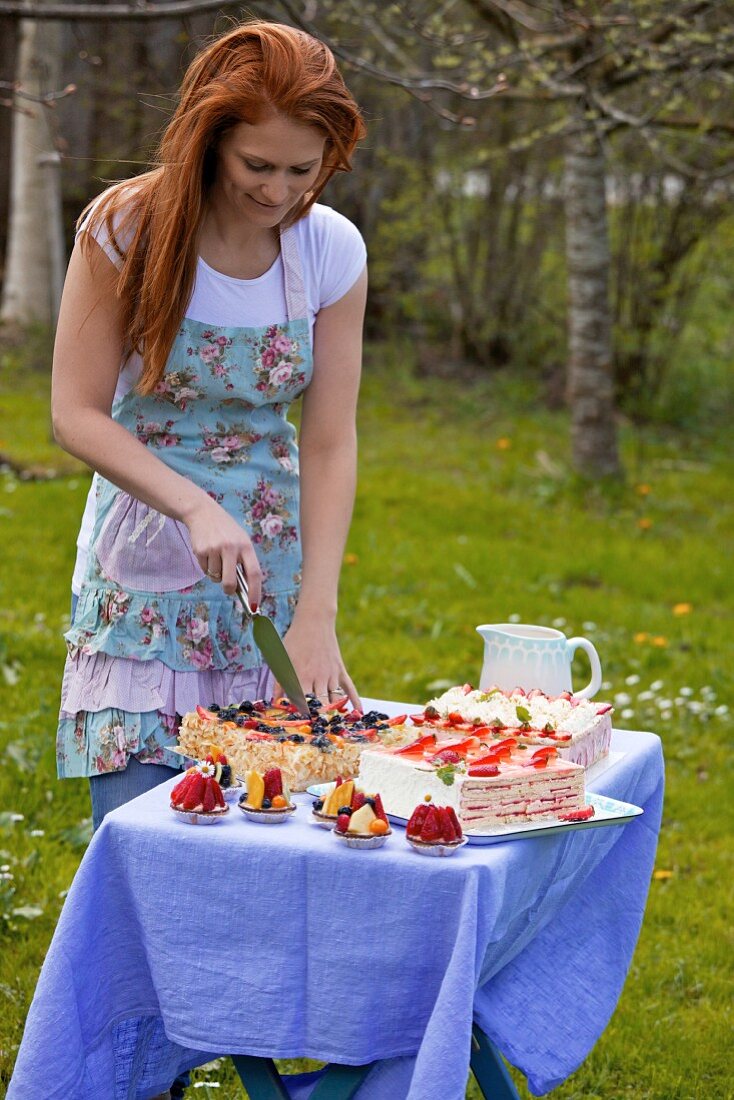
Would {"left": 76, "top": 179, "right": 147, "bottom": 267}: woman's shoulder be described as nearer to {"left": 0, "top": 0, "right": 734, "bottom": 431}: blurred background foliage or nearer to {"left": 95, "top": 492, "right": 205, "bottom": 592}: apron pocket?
{"left": 95, "top": 492, "right": 205, "bottom": 592}: apron pocket

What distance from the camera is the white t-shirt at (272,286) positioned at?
2367 millimetres

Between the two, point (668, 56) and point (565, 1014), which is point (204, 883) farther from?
point (668, 56)

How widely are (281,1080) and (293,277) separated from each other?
1.38m

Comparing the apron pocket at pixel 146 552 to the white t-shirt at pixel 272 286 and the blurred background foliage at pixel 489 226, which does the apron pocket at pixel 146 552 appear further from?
the blurred background foliage at pixel 489 226

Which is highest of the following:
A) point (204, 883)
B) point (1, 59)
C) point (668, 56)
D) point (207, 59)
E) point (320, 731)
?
point (1, 59)

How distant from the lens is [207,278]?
93.0 inches

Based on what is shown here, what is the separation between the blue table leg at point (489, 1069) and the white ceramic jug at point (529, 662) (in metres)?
→ 0.65

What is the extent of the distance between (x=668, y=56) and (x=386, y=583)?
9.96 ft

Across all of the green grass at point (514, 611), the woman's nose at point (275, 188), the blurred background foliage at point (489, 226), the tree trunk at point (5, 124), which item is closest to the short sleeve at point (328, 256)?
the woman's nose at point (275, 188)

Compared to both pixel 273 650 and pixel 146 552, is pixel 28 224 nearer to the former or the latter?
pixel 146 552

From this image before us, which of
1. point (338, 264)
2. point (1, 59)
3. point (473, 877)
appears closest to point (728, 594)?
point (338, 264)

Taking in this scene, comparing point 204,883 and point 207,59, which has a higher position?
point 207,59

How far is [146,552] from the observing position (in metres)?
2.39

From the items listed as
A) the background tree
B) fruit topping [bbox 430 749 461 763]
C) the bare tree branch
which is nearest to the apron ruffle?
fruit topping [bbox 430 749 461 763]
